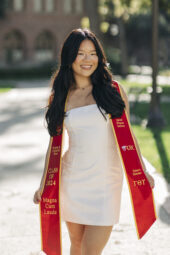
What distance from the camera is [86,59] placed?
11.0ft

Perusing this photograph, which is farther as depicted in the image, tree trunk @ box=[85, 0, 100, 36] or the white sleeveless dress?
tree trunk @ box=[85, 0, 100, 36]

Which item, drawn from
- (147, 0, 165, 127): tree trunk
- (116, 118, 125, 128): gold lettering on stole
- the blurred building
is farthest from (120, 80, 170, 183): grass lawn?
the blurred building

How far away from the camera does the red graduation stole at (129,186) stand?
331cm

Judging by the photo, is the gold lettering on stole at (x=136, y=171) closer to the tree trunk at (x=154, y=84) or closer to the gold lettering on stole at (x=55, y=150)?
the gold lettering on stole at (x=55, y=150)

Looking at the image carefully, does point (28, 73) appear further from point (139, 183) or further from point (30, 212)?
point (139, 183)

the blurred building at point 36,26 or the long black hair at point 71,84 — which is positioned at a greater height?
the long black hair at point 71,84

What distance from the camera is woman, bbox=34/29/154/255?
3252 mm

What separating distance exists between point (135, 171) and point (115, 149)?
196 millimetres

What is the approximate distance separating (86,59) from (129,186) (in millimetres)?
882

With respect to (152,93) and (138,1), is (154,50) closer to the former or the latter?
(152,93)

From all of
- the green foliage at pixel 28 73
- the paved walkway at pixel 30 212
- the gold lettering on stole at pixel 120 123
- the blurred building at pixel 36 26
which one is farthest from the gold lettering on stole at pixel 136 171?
the blurred building at pixel 36 26

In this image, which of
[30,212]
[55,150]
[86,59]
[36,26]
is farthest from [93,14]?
[55,150]

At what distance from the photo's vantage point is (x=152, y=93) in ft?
41.8

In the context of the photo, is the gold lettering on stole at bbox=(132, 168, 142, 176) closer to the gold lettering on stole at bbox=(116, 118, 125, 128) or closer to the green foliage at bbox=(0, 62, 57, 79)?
the gold lettering on stole at bbox=(116, 118, 125, 128)
